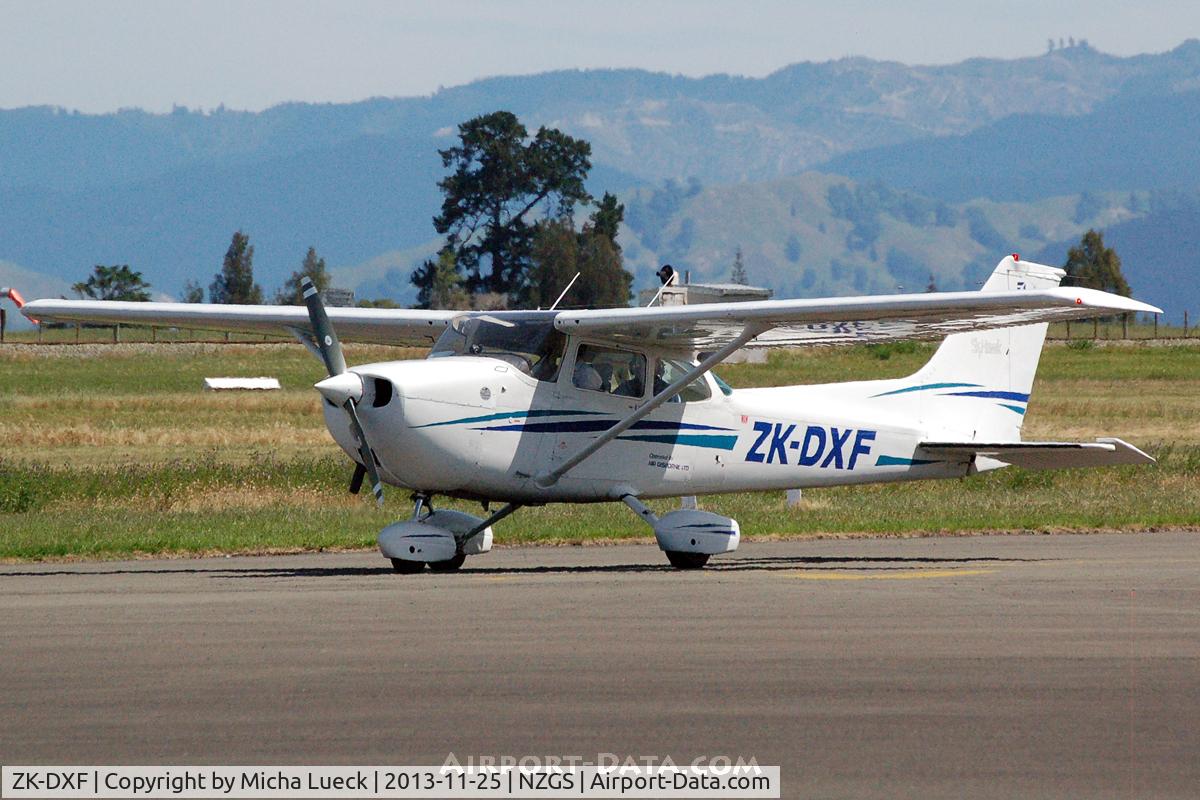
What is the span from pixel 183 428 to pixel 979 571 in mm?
25163

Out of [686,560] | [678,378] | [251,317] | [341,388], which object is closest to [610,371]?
[678,378]

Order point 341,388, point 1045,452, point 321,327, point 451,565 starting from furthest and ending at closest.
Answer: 1. point 1045,452
2. point 451,565
3. point 321,327
4. point 341,388

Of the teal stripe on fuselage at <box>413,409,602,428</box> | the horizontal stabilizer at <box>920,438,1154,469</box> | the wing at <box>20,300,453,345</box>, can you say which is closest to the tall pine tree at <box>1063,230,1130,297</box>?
the horizontal stabilizer at <box>920,438,1154,469</box>

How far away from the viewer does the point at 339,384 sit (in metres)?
12.9

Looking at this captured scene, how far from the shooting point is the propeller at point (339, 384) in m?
12.9

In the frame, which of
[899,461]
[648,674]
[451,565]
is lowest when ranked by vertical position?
[451,565]

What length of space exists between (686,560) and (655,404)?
4.39ft

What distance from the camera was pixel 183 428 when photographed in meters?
35.8

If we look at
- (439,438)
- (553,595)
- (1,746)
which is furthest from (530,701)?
(439,438)

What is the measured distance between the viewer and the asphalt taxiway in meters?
6.75

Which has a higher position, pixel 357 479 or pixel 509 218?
pixel 357 479

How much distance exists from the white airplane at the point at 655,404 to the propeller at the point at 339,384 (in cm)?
2

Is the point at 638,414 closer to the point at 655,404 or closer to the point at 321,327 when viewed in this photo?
the point at 655,404

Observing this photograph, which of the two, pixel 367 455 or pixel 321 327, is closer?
pixel 367 455
